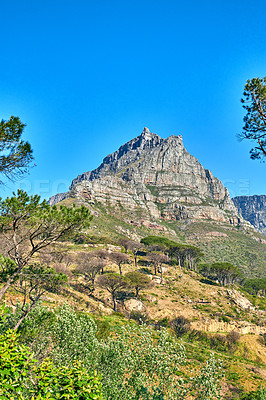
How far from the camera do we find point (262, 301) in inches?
2266

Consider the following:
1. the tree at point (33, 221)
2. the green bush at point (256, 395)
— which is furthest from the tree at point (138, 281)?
the tree at point (33, 221)

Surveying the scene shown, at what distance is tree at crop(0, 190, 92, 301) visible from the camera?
1084 cm

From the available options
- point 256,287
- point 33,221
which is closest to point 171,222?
point 256,287

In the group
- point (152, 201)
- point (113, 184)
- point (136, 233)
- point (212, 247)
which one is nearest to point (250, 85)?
point (136, 233)

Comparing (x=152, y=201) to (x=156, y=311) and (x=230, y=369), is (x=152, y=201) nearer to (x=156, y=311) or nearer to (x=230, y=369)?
(x=156, y=311)

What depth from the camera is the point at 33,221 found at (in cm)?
1139

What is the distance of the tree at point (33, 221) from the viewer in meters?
10.8

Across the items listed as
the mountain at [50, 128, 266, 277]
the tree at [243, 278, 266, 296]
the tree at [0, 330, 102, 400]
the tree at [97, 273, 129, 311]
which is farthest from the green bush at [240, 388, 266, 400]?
the mountain at [50, 128, 266, 277]

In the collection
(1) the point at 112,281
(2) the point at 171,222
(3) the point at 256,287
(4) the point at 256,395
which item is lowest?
(4) the point at 256,395

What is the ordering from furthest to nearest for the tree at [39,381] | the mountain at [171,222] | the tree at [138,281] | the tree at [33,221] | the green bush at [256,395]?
1. the mountain at [171,222]
2. the tree at [138,281]
3. the green bush at [256,395]
4. the tree at [33,221]
5. the tree at [39,381]

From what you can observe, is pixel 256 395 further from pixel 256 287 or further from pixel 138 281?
pixel 256 287

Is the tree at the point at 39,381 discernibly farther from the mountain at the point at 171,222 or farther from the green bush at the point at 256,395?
the mountain at the point at 171,222

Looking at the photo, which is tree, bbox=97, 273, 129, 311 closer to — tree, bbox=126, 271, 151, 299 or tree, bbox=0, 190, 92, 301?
tree, bbox=126, 271, 151, 299

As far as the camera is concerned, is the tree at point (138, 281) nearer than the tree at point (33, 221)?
No
